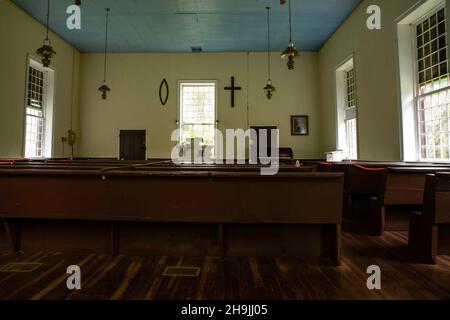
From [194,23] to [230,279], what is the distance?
647cm

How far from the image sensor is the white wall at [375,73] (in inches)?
187

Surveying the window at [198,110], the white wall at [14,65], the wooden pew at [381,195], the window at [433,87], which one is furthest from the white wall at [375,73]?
the white wall at [14,65]

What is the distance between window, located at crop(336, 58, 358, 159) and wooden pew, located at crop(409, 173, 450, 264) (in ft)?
15.8

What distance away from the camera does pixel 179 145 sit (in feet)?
26.9

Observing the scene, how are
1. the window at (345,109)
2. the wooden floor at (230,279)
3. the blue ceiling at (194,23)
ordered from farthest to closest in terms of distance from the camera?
the window at (345,109) → the blue ceiling at (194,23) → the wooden floor at (230,279)

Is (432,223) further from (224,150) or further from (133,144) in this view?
(133,144)

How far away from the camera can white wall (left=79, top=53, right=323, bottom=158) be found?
27.7 ft

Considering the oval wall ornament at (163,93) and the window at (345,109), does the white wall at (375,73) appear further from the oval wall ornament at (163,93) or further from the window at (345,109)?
the oval wall ornament at (163,93)

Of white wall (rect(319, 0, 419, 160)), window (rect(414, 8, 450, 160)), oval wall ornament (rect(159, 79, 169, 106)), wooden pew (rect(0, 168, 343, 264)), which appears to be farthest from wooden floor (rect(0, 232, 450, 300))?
oval wall ornament (rect(159, 79, 169, 106))

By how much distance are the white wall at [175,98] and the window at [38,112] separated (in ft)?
4.31

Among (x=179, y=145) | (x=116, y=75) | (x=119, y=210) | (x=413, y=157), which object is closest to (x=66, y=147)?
(x=116, y=75)

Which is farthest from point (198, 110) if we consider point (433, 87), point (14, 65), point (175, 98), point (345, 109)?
point (433, 87)

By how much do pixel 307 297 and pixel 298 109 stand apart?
7.57 metres

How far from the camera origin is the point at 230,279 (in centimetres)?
182
